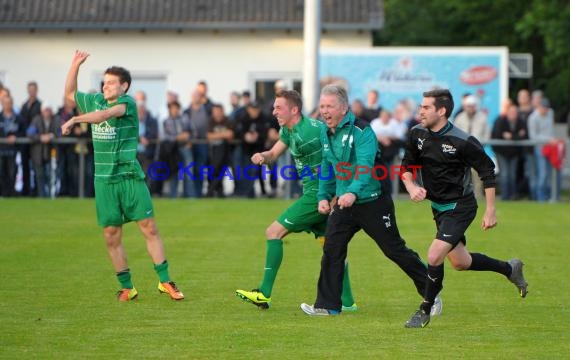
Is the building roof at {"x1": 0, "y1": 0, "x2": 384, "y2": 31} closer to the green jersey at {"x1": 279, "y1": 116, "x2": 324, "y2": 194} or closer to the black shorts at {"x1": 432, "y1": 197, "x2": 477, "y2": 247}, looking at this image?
the green jersey at {"x1": 279, "y1": 116, "x2": 324, "y2": 194}

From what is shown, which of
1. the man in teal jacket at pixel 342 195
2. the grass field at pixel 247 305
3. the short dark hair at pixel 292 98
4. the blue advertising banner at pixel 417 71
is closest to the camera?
the grass field at pixel 247 305

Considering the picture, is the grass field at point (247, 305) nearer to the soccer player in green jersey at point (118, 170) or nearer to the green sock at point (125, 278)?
the green sock at point (125, 278)

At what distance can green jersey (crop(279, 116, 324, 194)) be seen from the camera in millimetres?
9992

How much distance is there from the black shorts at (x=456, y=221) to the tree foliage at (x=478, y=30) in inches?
1079

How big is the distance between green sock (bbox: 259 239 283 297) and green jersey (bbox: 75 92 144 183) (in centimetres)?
137

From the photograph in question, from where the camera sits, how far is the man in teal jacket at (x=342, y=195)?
9492 mm

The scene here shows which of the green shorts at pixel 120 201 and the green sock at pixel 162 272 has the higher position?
the green shorts at pixel 120 201

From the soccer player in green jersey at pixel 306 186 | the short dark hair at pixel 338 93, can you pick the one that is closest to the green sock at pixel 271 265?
the soccer player in green jersey at pixel 306 186

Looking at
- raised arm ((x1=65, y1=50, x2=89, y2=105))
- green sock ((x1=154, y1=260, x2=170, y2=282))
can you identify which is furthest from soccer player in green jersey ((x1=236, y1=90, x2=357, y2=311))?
raised arm ((x1=65, y1=50, x2=89, y2=105))

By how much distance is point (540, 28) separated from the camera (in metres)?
34.8

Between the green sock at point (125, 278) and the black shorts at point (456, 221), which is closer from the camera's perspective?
the black shorts at point (456, 221)

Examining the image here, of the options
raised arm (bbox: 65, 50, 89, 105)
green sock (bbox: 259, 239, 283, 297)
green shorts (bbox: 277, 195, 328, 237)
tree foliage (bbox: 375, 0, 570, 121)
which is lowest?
green sock (bbox: 259, 239, 283, 297)

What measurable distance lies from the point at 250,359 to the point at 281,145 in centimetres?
286

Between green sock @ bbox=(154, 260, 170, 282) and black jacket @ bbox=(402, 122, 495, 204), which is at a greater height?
black jacket @ bbox=(402, 122, 495, 204)
